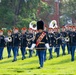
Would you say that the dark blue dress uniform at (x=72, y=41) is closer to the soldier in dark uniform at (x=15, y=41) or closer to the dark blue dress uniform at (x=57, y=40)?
the dark blue dress uniform at (x=57, y=40)

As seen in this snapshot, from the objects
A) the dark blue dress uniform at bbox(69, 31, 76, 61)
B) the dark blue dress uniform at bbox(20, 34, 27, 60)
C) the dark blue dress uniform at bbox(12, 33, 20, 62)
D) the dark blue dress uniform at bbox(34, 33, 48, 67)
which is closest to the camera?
the dark blue dress uniform at bbox(34, 33, 48, 67)

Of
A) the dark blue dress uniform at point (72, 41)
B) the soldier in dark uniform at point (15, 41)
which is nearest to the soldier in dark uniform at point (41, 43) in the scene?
the dark blue dress uniform at point (72, 41)

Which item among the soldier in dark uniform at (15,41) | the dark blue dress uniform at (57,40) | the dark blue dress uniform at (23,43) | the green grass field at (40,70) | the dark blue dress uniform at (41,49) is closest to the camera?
the green grass field at (40,70)

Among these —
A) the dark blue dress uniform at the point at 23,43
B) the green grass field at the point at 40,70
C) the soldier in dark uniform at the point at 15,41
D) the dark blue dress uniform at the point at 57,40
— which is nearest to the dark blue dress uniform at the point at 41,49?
the green grass field at the point at 40,70

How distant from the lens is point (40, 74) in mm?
12703

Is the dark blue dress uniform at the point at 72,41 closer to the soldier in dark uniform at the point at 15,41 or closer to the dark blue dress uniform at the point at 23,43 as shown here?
the soldier in dark uniform at the point at 15,41

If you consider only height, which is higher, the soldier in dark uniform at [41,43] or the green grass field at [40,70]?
the soldier in dark uniform at [41,43]

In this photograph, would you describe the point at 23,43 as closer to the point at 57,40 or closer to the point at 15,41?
the point at 15,41

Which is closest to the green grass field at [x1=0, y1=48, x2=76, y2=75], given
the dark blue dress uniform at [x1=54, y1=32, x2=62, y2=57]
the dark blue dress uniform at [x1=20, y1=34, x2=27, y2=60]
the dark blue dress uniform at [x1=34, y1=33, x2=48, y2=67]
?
the dark blue dress uniform at [x1=34, y1=33, x2=48, y2=67]

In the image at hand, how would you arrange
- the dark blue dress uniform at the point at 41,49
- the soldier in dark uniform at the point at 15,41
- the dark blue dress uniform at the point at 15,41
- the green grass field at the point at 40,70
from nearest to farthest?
the green grass field at the point at 40,70
the dark blue dress uniform at the point at 41,49
the soldier in dark uniform at the point at 15,41
the dark blue dress uniform at the point at 15,41

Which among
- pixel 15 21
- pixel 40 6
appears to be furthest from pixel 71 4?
pixel 15 21

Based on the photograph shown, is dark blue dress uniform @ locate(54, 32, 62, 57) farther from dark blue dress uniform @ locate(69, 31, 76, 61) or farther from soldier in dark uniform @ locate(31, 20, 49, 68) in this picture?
soldier in dark uniform @ locate(31, 20, 49, 68)

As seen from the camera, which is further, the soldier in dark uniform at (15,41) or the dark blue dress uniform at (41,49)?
the soldier in dark uniform at (15,41)

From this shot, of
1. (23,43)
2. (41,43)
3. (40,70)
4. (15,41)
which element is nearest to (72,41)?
(41,43)
